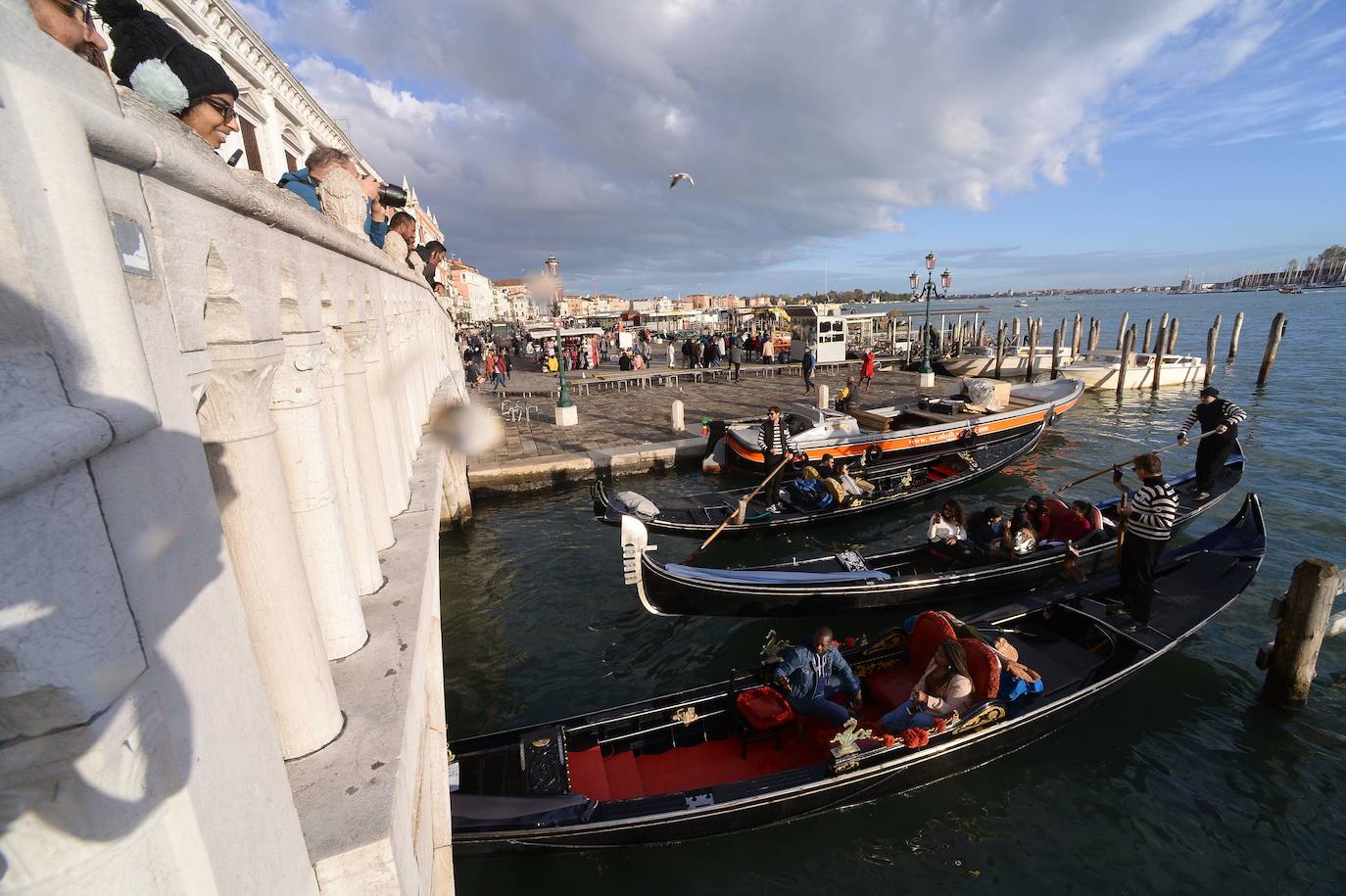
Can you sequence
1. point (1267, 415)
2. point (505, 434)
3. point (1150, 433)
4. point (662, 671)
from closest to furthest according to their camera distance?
point (662, 671) < point (505, 434) < point (1150, 433) < point (1267, 415)

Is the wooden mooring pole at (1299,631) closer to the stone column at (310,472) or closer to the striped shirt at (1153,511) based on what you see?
the striped shirt at (1153,511)

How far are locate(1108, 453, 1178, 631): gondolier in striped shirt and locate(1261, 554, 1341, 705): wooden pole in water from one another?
3.38 ft

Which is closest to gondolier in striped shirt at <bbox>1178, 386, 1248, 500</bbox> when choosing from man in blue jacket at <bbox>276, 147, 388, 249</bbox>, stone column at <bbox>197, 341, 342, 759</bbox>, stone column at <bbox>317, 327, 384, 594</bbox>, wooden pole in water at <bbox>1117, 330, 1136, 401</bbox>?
stone column at <bbox>317, 327, 384, 594</bbox>

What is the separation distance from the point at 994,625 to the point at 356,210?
22.6 feet

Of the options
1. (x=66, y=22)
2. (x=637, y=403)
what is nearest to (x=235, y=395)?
(x=66, y=22)

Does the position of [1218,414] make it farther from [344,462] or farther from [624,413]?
[624,413]

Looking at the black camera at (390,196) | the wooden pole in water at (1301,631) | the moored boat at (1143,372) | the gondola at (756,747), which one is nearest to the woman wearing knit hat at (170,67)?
the black camera at (390,196)

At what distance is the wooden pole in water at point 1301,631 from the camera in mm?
5340

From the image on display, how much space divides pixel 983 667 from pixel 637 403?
51.3ft

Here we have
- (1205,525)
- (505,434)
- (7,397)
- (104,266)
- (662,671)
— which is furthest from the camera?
A: (505,434)

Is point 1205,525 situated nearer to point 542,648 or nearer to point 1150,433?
point 1150,433

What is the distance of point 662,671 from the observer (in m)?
6.59

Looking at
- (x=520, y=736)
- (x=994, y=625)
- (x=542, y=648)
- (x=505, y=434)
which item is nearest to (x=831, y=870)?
(x=520, y=736)

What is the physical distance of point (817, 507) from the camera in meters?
9.86
